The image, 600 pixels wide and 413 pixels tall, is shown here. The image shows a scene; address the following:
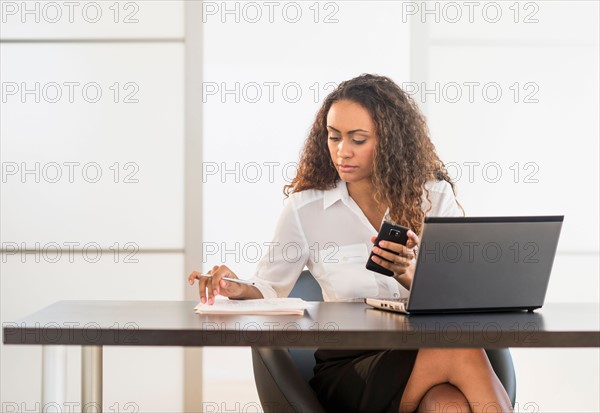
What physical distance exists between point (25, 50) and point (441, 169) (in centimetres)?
212

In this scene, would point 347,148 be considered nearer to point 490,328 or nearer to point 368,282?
point 368,282

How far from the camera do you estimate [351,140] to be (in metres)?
2.55

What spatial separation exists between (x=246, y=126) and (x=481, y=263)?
7.11 ft

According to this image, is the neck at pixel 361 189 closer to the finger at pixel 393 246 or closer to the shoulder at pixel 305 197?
the shoulder at pixel 305 197

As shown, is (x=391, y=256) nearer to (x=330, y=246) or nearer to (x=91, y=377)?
(x=330, y=246)

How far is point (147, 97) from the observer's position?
3.80 m

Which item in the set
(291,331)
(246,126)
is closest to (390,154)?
(291,331)

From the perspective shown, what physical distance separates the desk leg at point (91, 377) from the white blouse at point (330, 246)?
0.62 metres

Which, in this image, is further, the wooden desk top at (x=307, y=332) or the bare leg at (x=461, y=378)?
the bare leg at (x=461, y=378)

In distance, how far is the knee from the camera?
191 centimetres

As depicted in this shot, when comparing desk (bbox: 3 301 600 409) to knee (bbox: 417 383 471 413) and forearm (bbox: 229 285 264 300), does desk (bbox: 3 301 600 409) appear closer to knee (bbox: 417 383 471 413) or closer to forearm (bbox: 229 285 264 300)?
knee (bbox: 417 383 471 413)

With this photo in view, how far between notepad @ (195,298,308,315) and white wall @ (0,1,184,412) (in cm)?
179

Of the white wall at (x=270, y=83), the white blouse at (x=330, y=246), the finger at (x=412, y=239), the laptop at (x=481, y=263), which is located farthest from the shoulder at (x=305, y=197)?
the white wall at (x=270, y=83)

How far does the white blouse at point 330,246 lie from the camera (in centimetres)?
248
